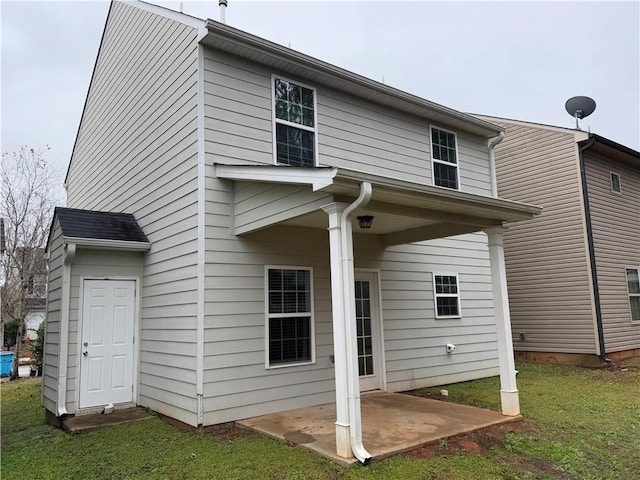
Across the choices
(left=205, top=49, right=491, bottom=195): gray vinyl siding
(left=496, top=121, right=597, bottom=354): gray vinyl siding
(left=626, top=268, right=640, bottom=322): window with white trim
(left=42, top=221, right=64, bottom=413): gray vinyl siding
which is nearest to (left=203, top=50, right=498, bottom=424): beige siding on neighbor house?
(left=205, top=49, right=491, bottom=195): gray vinyl siding

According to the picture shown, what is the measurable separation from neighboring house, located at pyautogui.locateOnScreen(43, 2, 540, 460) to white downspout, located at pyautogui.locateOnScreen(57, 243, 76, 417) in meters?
0.02

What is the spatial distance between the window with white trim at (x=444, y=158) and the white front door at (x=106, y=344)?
602 centimetres

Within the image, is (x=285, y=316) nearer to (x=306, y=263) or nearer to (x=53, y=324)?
(x=306, y=263)

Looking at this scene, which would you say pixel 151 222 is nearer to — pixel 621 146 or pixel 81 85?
→ pixel 621 146

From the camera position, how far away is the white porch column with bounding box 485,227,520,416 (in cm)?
563

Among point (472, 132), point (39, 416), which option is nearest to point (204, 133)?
point (39, 416)

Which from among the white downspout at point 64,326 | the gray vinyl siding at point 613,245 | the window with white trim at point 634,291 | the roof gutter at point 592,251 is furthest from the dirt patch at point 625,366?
the white downspout at point 64,326

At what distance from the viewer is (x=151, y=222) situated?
7.02m

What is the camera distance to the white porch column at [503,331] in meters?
5.63

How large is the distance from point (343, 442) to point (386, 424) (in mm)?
1269

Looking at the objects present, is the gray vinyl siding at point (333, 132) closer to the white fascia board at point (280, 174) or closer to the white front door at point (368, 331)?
the white fascia board at point (280, 174)

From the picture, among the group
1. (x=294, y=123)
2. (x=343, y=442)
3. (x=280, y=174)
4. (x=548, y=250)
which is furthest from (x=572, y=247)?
(x=343, y=442)

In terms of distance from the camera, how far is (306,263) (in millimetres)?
6484

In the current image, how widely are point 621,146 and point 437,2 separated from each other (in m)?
5.75
